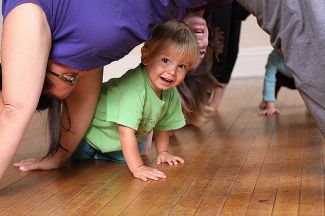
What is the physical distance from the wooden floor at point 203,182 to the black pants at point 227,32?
0.57 metres

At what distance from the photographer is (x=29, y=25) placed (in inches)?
42.0

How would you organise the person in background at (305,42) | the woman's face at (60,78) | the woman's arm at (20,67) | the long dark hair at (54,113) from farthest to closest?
1. the long dark hair at (54,113)
2. the woman's face at (60,78)
3. the woman's arm at (20,67)
4. the person in background at (305,42)

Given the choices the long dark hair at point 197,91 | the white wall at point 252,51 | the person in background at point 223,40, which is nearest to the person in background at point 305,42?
the long dark hair at point 197,91

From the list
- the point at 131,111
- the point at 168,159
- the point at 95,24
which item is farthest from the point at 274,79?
the point at 95,24

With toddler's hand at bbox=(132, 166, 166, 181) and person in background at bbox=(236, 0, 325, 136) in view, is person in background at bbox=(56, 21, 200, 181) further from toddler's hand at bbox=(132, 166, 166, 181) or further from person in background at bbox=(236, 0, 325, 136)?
person in background at bbox=(236, 0, 325, 136)

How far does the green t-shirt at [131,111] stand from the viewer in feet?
4.36

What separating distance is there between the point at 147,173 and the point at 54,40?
37cm

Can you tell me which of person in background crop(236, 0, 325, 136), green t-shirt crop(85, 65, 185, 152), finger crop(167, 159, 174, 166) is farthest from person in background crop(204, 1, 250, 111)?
person in background crop(236, 0, 325, 136)

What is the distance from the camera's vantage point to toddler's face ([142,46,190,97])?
134 centimetres

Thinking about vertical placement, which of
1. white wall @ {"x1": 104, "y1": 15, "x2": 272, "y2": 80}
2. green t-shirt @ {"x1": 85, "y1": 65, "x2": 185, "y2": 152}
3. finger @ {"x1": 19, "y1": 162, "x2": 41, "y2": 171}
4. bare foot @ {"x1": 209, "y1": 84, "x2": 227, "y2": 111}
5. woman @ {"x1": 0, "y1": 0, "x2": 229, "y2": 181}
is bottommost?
white wall @ {"x1": 104, "y1": 15, "x2": 272, "y2": 80}

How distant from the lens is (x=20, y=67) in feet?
3.51

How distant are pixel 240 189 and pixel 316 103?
25cm

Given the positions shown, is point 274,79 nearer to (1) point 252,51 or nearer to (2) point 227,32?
(2) point 227,32

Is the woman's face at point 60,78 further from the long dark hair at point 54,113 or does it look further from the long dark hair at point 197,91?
the long dark hair at point 197,91
